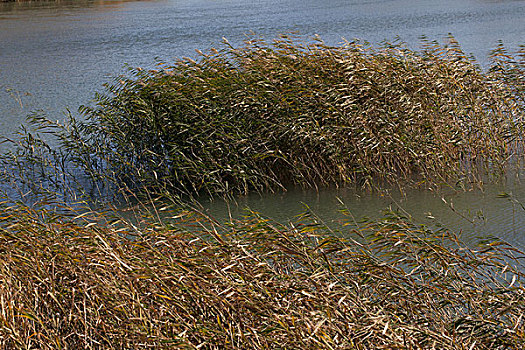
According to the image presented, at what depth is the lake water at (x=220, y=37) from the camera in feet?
23.4

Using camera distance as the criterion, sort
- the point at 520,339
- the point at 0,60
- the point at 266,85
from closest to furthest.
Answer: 1. the point at 520,339
2. the point at 266,85
3. the point at 0,60

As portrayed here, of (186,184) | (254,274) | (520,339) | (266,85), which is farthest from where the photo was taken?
(186,184)

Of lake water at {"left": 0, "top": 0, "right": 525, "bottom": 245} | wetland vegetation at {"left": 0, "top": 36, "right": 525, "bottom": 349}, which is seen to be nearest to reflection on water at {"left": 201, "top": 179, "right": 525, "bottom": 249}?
lake water at {"left": 0, "top": 0, "right": 525, "bottom": 245}

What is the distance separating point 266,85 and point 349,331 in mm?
4621

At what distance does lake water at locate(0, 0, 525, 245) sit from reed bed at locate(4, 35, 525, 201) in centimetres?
39

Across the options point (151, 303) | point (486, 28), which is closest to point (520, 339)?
point (151, 303)

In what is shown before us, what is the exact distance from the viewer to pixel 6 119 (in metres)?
11.8

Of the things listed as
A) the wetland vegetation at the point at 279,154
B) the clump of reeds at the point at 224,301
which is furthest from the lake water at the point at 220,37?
the clump of reeds at the point at 224,301

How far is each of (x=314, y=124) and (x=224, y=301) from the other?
4312mm

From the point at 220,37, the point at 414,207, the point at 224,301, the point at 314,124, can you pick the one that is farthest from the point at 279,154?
the point at 220,37

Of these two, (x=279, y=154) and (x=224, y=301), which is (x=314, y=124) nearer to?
(x=279, y=154)

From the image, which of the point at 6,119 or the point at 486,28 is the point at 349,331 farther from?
the point at 486,28

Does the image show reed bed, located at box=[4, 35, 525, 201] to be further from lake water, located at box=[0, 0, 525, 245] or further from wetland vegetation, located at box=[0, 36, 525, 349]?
lake water, located at box=[0, 0, 525, 245]

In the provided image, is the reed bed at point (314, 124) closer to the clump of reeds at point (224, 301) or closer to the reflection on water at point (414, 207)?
the reflection on water at point (414, 207)
